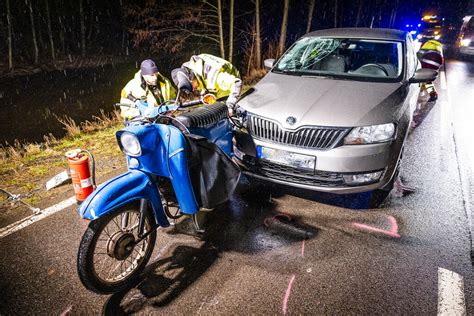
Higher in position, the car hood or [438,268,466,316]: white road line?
the car hood

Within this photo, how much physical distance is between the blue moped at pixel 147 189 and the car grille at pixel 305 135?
0.72 m

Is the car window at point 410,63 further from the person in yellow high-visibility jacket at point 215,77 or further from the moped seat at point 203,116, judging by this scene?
the moped seat at point 203,116

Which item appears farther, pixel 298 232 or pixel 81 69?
pixel 81 69

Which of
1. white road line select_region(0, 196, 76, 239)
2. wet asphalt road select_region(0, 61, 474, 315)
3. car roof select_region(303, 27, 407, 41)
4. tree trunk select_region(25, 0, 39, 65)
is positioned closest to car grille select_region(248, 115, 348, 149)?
wet asphalt road select_region(0, 61, 474, 315)

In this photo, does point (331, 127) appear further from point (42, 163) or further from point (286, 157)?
point (42, 163)

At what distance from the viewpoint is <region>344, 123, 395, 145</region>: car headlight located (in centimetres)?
322

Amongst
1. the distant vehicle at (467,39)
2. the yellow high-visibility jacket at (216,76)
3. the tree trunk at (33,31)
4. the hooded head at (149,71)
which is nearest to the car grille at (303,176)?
the yellow high-visibility jacket at (216,76)

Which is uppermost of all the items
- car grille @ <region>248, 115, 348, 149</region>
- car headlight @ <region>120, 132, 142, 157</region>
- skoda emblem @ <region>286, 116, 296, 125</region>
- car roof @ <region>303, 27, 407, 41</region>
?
car roof @ <region>303, 27, 407, 41</region>

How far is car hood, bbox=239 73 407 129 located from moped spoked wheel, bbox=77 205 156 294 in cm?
178

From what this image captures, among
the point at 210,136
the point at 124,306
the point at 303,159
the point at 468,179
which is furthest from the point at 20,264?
the point at 468,179

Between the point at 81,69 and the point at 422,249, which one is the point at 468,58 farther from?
the point at 81,69

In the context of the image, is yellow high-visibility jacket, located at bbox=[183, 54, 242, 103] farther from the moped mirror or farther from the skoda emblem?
the moped mirror

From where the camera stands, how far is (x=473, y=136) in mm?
5867

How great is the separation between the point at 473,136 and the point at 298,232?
4669mm
